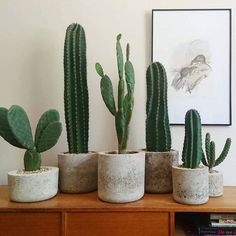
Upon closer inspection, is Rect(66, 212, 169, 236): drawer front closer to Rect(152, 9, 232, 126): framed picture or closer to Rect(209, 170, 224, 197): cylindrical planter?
Rect(209, 170, 224, 197): cylindrical planter

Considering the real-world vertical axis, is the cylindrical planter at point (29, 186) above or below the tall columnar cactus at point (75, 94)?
below

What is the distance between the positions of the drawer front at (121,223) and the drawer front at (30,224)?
2.0 inches

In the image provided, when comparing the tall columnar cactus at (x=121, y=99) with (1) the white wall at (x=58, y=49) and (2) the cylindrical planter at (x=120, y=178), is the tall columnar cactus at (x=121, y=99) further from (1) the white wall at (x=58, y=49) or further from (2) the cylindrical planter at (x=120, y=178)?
(1) the white wall at (x=58, y=49)

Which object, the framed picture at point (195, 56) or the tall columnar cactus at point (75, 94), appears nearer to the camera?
the tall columnar cactus at point (75, 94)

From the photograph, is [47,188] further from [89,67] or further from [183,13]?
[183,13]

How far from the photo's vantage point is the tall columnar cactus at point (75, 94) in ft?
3.34

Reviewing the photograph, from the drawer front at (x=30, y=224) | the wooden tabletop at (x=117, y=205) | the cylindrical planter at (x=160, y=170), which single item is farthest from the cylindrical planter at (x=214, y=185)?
the drawer front at (x=30, y=224)

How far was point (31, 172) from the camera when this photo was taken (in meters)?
0.93

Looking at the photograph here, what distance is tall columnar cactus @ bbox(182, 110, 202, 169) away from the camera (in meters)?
0.89

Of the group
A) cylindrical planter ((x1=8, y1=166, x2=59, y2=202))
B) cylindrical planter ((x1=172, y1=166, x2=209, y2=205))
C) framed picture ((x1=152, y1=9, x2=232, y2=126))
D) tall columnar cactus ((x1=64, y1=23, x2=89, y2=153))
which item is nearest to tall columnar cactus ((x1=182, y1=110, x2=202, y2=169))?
cylindrical planter ((x1=172, y1=166, x2=209, y2=205))

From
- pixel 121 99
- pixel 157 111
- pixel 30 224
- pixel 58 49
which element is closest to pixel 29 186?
pixel 30 224

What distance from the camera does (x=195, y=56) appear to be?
119cm

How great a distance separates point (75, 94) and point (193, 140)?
487mm

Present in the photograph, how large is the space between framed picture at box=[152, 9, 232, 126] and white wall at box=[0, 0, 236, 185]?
0.05m
